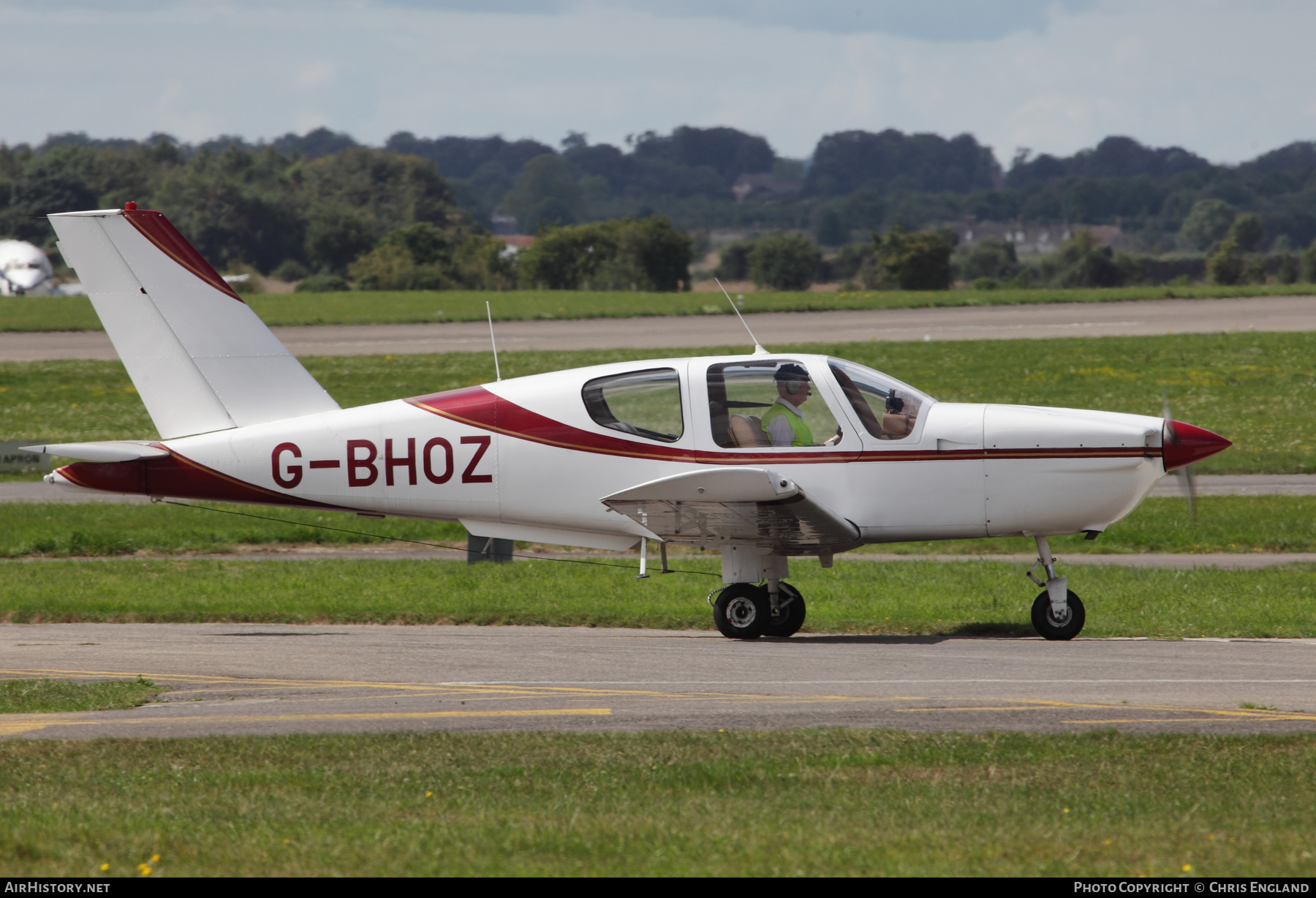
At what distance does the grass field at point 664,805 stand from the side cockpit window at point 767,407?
12.2 ft

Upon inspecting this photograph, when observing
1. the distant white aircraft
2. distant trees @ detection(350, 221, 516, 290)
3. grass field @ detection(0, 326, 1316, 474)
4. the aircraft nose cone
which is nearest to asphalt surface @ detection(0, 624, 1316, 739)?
the aircraft nose cone

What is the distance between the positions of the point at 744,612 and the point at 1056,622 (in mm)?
2497

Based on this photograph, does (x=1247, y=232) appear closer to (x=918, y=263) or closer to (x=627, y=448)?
(x=918, y=263)

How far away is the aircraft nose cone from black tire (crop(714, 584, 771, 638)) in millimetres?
3370

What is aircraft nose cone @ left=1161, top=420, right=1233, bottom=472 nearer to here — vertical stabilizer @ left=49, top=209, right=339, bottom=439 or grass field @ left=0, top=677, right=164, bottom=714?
vertical stabilizer @ left=49, top=209, right=339, bottom=439

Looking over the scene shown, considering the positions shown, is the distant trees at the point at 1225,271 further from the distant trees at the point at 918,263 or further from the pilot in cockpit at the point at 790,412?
the pilot in cockpit at the point at 790,412

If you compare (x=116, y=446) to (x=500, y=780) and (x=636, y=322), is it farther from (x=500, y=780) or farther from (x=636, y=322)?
(x=636, y=322)

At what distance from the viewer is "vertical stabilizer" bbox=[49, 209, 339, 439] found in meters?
12.0

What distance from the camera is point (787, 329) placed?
43656 millimetres

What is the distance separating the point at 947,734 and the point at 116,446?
7.66 metres

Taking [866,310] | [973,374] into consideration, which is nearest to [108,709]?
[973,374]

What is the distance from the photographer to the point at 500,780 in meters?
6.77

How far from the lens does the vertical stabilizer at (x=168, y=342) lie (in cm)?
→ 1203

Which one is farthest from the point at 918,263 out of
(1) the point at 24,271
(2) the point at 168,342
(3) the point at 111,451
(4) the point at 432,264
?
(3) the point at 111,451
